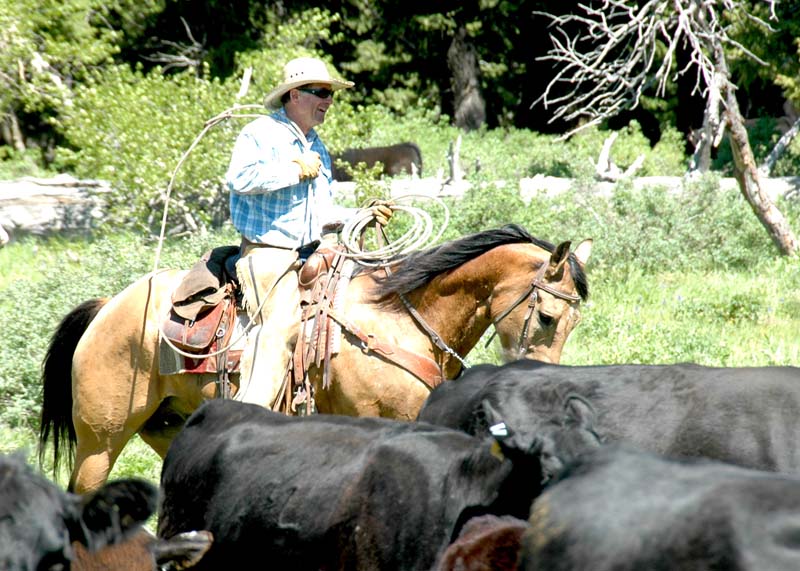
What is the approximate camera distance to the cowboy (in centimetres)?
663

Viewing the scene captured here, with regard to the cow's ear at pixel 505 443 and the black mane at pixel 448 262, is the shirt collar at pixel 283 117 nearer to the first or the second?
the black mane at pixel 448 262

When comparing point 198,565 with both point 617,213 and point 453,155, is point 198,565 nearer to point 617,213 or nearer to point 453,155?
point 617,213

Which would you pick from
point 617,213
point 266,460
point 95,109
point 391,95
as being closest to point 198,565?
point 266,460

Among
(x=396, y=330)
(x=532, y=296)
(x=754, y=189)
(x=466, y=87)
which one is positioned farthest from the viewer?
(x=466, y=87)

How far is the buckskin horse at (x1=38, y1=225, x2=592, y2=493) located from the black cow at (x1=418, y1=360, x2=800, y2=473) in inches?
30.3

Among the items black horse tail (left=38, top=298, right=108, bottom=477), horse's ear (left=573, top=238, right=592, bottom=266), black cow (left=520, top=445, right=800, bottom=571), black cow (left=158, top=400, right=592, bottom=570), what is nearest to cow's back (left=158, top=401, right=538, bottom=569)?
black cow (left=158, top=400, right=592, bottom=570)

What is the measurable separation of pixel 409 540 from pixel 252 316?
2926mm

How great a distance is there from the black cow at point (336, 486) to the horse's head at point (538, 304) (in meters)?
1.94

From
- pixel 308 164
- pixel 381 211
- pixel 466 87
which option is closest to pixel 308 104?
pixel 308 164

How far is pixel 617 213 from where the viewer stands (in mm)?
14414

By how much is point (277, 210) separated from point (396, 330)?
3.36 ft

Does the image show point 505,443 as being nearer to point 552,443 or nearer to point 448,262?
point 552,443

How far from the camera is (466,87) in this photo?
29.2 m

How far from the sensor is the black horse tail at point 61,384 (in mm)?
7625
